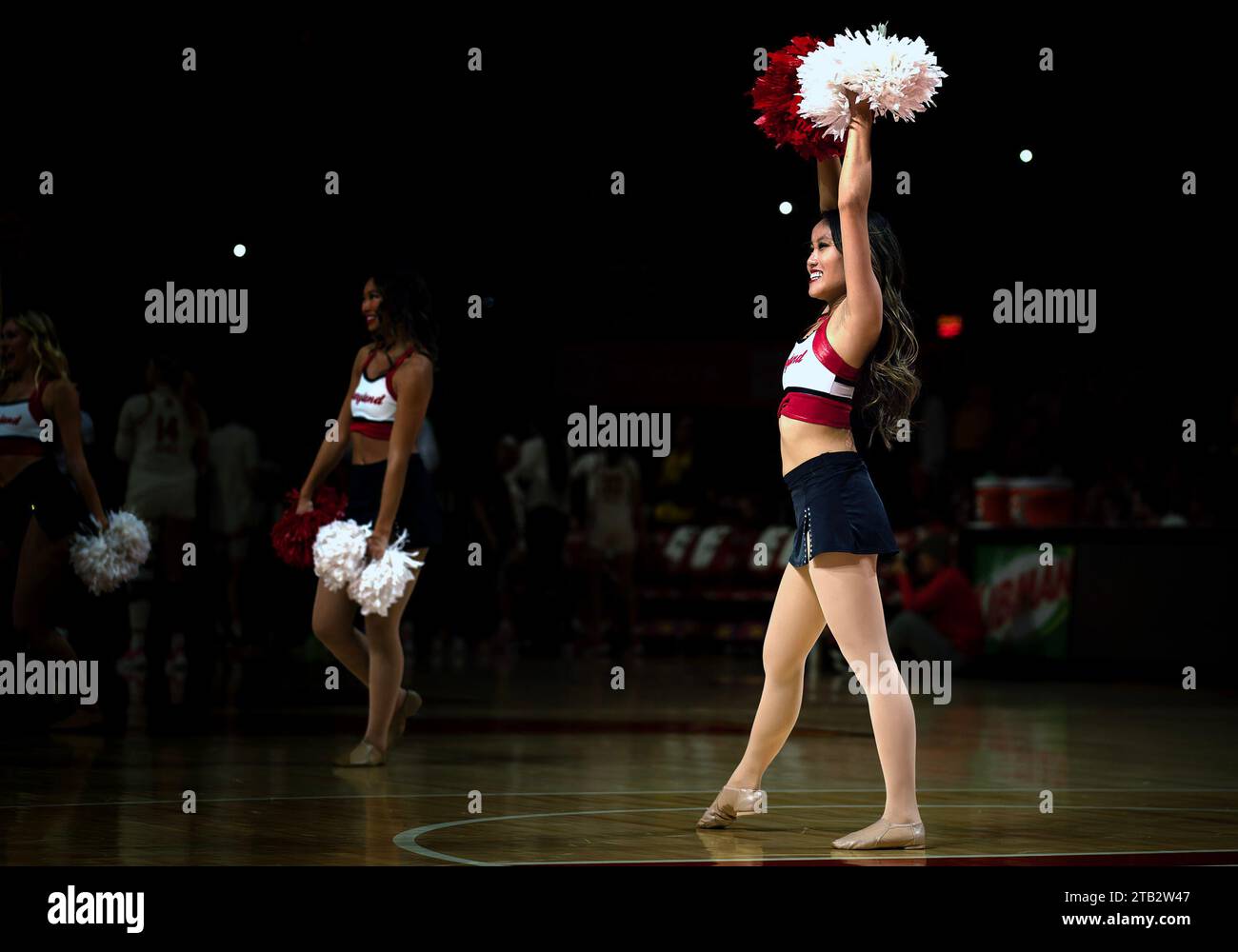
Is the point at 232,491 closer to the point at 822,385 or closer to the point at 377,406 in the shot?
the point at 377,406

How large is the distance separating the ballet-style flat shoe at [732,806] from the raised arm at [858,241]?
144 cm

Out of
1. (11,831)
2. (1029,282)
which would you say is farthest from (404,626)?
(11,831)

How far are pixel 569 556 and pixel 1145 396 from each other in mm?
6182

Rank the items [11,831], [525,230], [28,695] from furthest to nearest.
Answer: [525,230] < [28,695] < [11,831]

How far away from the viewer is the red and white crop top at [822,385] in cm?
588

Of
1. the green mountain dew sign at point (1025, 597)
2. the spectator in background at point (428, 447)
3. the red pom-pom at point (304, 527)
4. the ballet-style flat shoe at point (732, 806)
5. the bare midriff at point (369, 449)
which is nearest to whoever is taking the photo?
the ballet-style flat shoe at point (732, 806)

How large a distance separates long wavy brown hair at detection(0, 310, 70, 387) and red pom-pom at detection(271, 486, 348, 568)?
1.75 m

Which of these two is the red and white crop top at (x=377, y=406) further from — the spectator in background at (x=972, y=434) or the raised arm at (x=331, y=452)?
the spectator in background at (x=972, y=434)

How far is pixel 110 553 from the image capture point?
378 inches

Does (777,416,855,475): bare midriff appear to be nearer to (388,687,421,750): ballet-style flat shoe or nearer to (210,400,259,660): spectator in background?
(388,687,421,750): ballet-style flat shoe

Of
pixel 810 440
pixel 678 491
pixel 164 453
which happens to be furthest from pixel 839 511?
pixel 678 491

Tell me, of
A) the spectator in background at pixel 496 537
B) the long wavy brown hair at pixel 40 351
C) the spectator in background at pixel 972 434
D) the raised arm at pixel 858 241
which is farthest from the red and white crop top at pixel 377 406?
the spectator in background at pixel 972 434
